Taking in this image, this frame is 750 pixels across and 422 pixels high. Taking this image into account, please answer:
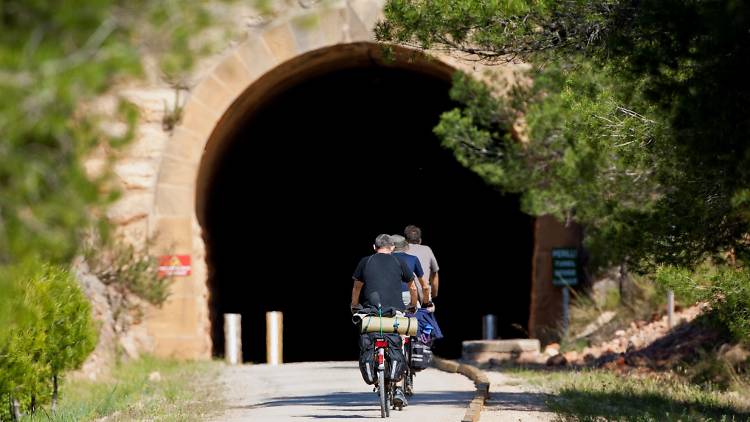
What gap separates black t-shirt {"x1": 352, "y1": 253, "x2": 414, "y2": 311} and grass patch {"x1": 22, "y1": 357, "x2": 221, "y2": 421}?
2.14 m

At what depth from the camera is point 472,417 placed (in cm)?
1177

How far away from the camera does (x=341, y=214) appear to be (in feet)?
131

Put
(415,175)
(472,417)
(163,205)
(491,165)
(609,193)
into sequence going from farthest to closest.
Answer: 1. (415,175)
2. (163,205)
3. (491,165)
4. (609,193)
5. (472,417)

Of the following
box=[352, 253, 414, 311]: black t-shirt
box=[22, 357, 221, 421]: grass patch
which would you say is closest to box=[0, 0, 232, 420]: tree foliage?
box=[352, 253, 414, 311]: black t-shirt

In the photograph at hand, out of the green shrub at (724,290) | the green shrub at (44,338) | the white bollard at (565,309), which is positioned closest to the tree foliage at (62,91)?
the green shrub at (44,338)

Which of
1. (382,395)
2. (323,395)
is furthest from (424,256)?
(323,395)

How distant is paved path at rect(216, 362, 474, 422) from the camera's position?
13070 mm

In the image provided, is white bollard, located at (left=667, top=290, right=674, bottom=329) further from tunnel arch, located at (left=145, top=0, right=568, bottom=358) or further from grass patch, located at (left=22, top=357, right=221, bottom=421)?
grass patch, located at (left=22, top=357, right=221, bottom=421)

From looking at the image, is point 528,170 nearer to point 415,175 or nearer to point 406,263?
point 406,263

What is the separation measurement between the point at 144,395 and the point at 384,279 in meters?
5.08

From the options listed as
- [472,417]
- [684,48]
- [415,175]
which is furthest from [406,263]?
[415,175]

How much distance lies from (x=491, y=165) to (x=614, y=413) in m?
9.14

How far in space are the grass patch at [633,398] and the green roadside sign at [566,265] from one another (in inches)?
212

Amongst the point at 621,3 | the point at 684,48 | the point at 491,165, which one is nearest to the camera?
the point at 684,48
